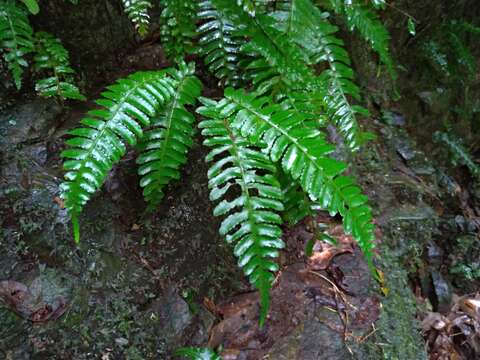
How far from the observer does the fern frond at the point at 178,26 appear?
235 cm

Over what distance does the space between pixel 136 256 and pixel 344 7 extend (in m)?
2.08

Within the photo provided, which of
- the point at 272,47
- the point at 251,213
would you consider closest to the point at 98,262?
the point at 251,213

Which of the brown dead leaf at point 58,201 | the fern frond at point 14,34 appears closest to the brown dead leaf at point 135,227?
the brown dead leaf at point 58,201

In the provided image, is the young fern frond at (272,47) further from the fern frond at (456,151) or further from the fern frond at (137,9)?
the fern frond at (456,151)

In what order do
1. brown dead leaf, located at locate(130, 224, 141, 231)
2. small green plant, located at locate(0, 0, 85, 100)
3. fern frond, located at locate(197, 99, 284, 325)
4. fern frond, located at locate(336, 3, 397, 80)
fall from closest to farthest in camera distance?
fern frond, located at locate(197, 99, 284, 325) → small green plant, located at locate(0, 0, 85, 100) → brown dead leaf, located at locate(130, 224, 141, 231) → fern frond, located at locate(336, 3, 397, 80)

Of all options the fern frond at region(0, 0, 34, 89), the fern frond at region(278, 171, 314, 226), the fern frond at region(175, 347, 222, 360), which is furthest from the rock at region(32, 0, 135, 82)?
the fern frond at region(175, 347, 222, 360)

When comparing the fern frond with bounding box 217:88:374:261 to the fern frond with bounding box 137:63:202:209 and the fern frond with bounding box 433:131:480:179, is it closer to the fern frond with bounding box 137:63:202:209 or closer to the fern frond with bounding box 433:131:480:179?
the fern frond with bounding box 137:63:202:209

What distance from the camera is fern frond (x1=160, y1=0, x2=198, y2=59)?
235 centimetres

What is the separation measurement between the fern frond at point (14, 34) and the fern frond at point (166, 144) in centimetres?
71

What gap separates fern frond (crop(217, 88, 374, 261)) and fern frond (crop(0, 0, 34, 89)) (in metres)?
1.06

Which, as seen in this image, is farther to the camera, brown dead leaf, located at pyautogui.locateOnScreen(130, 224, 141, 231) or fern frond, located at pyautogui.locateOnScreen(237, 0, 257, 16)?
brown dead leaf, located at pyautogui.locateOnScreen(130, 224, 141, 231)

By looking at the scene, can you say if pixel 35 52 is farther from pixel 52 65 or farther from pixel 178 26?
pixel 178 26

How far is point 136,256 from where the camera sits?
89.3 inches

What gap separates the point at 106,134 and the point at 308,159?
0.92 metres
